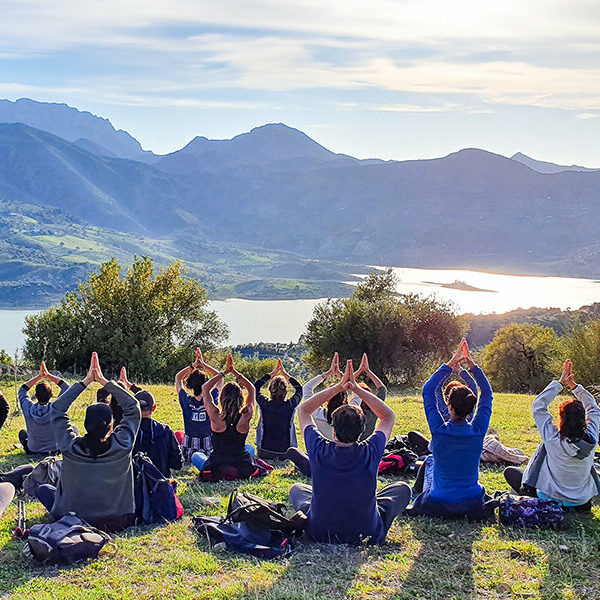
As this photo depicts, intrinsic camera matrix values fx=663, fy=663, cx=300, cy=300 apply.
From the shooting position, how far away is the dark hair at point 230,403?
7.48 m

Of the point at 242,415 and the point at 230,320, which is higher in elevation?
the point at 242,415

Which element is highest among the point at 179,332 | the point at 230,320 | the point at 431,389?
the point at 431,389

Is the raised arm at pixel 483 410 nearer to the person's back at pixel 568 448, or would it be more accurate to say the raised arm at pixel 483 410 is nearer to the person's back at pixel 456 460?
the person's back at pixel 456 460

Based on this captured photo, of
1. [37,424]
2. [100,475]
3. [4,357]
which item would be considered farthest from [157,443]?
[4,357]

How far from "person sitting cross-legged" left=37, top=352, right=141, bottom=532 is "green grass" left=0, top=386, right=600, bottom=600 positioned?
29 cm

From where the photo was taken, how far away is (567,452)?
6344mm

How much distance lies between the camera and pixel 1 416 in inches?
296

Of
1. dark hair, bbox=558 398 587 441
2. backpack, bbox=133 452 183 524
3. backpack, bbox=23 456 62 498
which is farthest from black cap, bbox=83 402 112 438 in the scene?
dark hair, bbox=558 398 587 441

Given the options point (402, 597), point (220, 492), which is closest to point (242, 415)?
point (220, 492)

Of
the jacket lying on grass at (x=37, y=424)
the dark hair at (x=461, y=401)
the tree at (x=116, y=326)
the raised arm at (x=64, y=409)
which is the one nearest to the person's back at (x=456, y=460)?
the dark hair at (x=461, y=401)

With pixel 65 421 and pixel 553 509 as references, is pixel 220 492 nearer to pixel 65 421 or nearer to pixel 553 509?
pixel 65 421

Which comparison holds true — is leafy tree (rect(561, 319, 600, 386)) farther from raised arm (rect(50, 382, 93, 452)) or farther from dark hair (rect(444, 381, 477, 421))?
raised arm (rect(50, 382, 93, 452))

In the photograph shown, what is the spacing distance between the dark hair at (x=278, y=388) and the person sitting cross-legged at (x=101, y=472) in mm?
3072

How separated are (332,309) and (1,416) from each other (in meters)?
29.8
